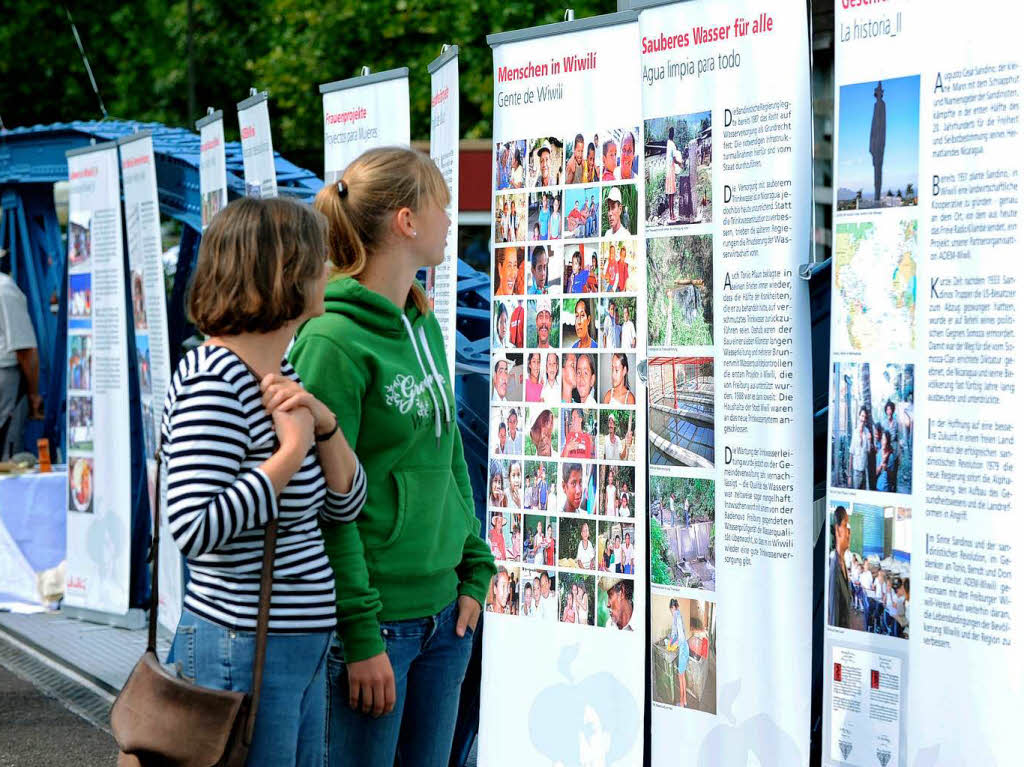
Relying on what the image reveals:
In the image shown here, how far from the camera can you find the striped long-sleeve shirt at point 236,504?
2.20 metres

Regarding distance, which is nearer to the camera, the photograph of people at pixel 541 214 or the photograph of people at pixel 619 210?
the photograph of people at pixel 619 210

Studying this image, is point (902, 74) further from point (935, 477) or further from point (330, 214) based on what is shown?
point (330, 214)

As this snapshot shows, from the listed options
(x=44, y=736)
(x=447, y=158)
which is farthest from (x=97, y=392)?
(x=447, y=158)

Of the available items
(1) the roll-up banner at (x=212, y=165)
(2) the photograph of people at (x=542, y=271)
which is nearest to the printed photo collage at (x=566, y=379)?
(2) the photograph of people at (x=542, y=271)

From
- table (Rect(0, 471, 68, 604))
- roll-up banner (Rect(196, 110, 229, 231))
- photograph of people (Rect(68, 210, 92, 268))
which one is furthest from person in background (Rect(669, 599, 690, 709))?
table (Rect(0, 471, 68, 604))

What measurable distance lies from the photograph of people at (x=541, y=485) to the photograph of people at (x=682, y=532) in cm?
35

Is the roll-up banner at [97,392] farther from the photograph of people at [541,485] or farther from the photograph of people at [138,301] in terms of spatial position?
the photograph of people at [541,485]

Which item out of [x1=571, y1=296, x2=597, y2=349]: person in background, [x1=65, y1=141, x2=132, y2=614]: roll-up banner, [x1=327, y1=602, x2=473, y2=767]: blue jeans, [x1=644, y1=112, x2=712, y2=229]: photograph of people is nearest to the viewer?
[x1=327, y1=602, x2=473, y2=767]: blue jeans

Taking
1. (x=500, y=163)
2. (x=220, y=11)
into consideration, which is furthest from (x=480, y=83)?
(x=500, y=163)

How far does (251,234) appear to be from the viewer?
231cm

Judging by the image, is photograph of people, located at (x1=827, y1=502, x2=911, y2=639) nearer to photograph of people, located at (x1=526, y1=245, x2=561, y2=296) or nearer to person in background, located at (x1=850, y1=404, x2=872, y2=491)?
person in background, located at (x1=850, y1=404, x2=872, y2=491)

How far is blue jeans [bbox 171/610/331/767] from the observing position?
2295 mm

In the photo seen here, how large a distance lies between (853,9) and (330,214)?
1313 millimetres

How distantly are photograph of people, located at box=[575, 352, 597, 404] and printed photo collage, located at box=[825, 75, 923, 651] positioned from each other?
2.82 ft
